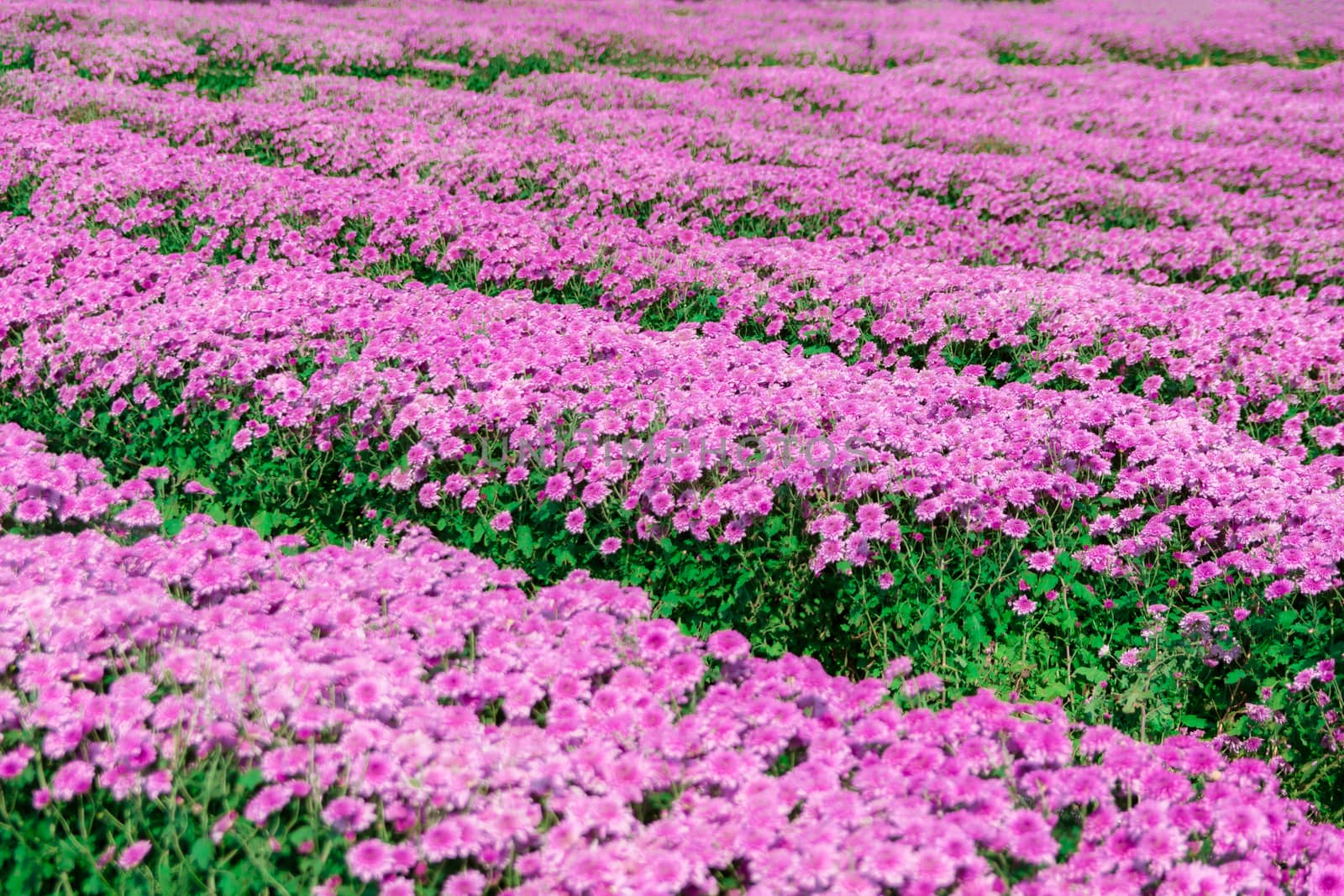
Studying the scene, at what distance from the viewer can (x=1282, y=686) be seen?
390cm

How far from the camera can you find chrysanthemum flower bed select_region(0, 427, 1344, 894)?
8.64 ft

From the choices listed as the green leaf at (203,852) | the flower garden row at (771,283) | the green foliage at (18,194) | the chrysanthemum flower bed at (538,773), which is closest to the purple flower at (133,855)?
the chrysanthemum flower bed at (538,773)

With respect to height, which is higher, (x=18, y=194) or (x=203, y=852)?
(x=18, y=194)

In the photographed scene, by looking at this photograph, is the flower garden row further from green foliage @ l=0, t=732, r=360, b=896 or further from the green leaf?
the green leaf

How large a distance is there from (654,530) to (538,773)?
1829mm

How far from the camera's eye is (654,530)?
4.54 metres

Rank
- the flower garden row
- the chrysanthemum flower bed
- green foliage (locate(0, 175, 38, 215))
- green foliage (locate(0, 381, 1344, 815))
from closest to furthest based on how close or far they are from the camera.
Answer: the chrysanthemum flower bed, green foliage (locate(0, 381, 1344, 815)), the flower garden row, green foliage (locate(0, 175, 38, 215))

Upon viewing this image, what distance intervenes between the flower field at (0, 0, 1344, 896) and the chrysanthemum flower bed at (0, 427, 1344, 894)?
0.02 meters

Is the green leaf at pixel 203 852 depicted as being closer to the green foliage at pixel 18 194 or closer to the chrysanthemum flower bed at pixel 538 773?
the chrysanthemum flower bed at pixel 538 773

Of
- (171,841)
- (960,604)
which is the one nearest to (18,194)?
(171,841)

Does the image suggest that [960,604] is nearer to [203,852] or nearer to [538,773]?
[538,773]

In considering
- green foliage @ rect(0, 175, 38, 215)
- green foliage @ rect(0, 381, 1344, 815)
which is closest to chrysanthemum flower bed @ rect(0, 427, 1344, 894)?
green foliage @ rect(0, 381, 1344, 815)

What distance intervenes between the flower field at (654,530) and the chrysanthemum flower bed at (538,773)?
0.02 m

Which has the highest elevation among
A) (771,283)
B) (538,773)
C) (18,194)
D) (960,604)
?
(18,194)
